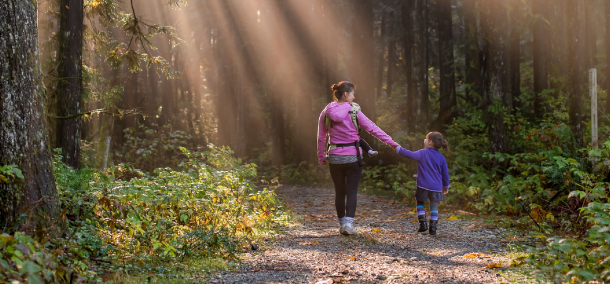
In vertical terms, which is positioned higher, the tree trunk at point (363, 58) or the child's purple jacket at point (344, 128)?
the tree trunk at point (363, 58)

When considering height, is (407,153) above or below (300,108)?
below

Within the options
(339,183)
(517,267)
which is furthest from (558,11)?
(517,267)

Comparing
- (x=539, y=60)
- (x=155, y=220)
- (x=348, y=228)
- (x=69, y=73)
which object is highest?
(x=539, y=60)

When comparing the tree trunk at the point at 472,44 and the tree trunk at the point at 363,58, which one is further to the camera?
the tree trunk at the point at 363,58

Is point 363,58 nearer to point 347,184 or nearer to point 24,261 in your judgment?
point 347,184

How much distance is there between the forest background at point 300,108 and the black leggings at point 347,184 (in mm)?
1465

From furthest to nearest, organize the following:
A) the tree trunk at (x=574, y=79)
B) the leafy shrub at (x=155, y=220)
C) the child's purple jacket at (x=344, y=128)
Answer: the tree trunk at (x=574, y=79) → the child's purple jacket at (x=344, y=128) → the leafy shrub at (x=155, y=220)

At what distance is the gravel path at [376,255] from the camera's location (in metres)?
4.65

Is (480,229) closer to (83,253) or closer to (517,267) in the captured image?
(517,267)

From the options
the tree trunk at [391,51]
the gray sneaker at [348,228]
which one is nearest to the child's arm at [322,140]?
the gray sneaker at [348,228]

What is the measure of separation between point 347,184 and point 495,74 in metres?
6.58

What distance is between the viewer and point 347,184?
719cm

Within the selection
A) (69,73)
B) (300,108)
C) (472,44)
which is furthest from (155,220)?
(300,108)

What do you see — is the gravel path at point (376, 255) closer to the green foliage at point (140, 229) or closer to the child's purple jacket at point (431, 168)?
the green foliage at point (140, 229)
